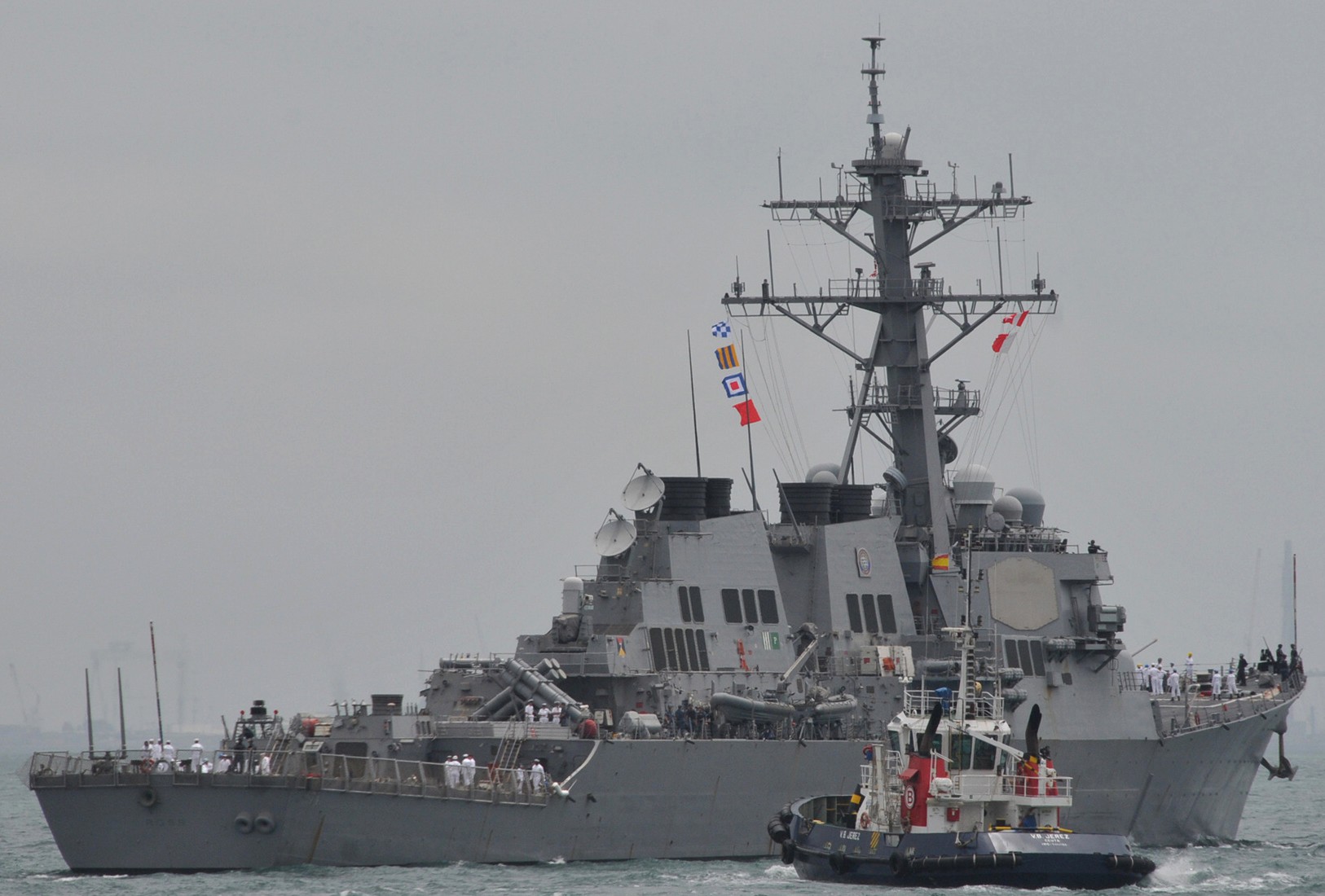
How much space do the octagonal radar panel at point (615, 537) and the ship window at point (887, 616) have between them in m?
5.67

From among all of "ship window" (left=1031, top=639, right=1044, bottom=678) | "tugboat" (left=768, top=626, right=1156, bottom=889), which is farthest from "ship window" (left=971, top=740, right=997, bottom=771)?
"ship window" (left=1031, top=639, right=1044, bottom=678)

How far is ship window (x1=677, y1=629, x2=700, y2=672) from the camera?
1542 inches

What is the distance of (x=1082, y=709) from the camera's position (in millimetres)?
42156

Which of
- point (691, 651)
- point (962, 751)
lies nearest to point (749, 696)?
point (691, 651)

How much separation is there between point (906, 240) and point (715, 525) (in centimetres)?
896

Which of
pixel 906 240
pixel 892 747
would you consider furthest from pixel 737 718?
pixel 906 240

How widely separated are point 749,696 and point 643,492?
4125mm

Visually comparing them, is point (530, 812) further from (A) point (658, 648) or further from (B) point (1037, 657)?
(B) point (1037, 657)

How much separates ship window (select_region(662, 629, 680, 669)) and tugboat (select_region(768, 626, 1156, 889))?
5.92 meters

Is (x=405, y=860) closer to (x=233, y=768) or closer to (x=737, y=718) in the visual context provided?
(x=233, y=768)

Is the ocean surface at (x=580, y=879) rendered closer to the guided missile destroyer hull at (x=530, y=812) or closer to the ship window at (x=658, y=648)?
the guided missile destroyer hull at (x=530, y=812)

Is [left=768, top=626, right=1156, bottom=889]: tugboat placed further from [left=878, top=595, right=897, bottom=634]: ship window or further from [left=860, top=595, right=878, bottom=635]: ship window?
[left=878, top=595, right=897, bottom=634]: ship window

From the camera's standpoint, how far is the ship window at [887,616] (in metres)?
42.1

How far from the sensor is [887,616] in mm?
42250
